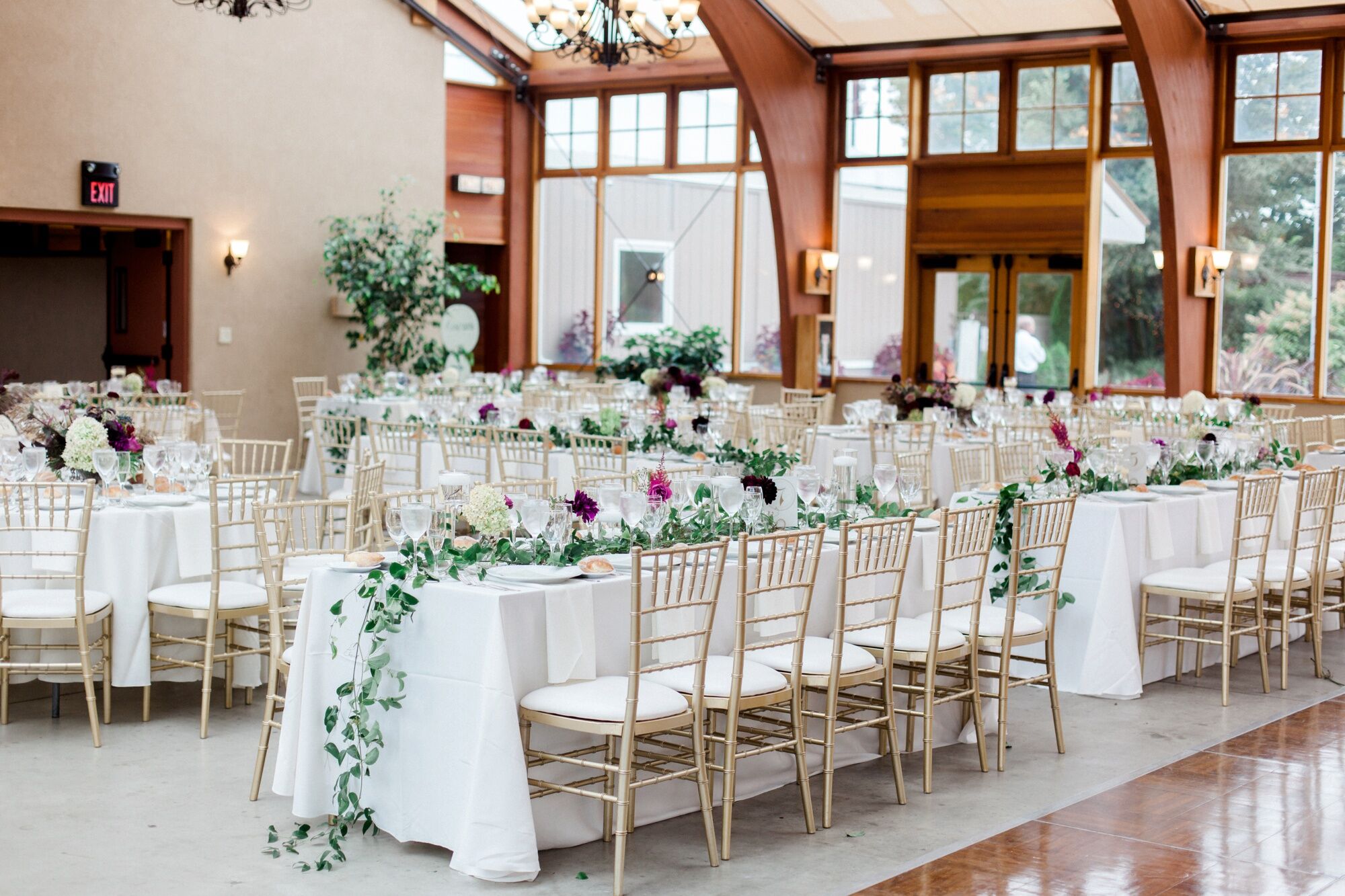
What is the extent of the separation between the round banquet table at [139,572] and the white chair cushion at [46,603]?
0.09 metres

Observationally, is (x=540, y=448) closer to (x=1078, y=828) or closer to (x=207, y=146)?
(x=1078, y=828)

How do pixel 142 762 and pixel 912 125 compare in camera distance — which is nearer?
pixel 142 762

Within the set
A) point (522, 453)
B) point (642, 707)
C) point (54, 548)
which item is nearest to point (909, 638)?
point (642, 707)

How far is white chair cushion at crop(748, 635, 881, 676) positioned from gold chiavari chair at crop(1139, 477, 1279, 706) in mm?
2153

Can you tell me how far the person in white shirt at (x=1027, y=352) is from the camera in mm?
15938

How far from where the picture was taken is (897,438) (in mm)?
10492

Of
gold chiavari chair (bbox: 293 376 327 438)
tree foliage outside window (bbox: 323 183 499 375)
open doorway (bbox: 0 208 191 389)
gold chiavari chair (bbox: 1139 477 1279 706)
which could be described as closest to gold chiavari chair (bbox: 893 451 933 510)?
gold chiavari chair (bbox: 1139 477 1279 706)

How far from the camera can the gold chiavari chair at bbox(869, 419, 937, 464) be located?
10109 mm

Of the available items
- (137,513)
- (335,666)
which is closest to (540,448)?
(137,513)

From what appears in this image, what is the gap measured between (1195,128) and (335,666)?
12057 mm

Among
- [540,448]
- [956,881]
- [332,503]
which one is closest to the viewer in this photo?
[956,881]

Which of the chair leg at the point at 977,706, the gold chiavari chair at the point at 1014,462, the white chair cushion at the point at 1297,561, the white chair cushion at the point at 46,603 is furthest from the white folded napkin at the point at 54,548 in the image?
the white chair cushion at the point at 1297,561

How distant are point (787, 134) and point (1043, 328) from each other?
129 inches

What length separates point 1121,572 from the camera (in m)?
6.49
